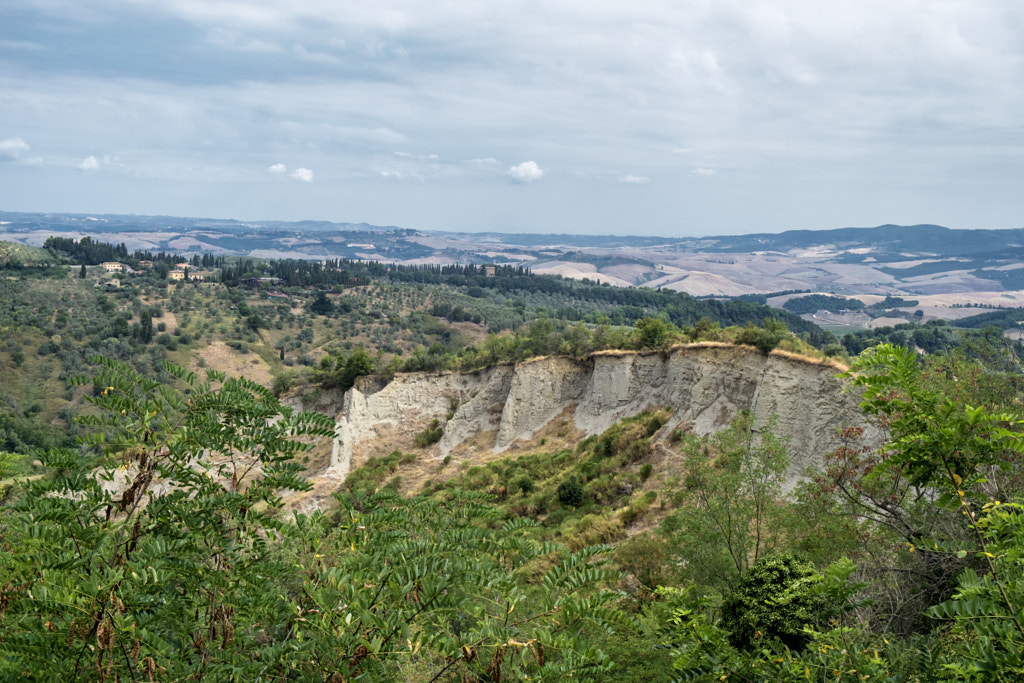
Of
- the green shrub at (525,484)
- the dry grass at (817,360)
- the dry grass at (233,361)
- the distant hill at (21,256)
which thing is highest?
the distant hill at (21,256)

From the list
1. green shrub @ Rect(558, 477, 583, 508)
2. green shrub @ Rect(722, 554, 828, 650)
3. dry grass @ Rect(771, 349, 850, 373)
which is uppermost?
dry grass @ Rect(771, 349, 850, 373)

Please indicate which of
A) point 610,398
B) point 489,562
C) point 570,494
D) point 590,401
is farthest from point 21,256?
point 489,562

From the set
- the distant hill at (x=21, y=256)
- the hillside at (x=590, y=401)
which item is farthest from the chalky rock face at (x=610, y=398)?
the distant hill at (x=21, y=256)

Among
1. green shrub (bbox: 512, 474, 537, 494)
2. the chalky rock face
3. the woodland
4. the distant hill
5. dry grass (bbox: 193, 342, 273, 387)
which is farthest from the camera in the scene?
the distant hill

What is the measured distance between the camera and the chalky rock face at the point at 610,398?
28.7 metres

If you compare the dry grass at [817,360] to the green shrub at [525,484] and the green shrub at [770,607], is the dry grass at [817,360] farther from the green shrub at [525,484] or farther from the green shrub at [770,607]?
the green shrub at [770,607]

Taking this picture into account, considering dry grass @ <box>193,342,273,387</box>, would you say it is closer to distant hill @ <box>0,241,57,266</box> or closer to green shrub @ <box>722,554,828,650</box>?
distant hill @ <box>0,241,57,266</box>

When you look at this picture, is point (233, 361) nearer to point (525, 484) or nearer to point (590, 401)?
point (590, 401)

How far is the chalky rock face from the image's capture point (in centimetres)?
2873

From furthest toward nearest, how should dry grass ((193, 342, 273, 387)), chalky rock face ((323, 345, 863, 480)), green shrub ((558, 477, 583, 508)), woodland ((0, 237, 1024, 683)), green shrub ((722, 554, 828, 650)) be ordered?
dry grass ((193, 342, 273, 387))
green shrub ((558, 477, 583, 508))
chalky rock face ((323, 345, 863, 480))
green shrub ((722, 554, 828, 650))
woodland ((0, 237, 1024, 683))

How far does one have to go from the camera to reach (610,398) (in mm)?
41781

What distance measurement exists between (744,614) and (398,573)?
36.8ft

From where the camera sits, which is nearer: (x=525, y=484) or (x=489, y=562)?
(x=489, y=562)

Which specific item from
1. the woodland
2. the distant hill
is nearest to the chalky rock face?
the woodland
